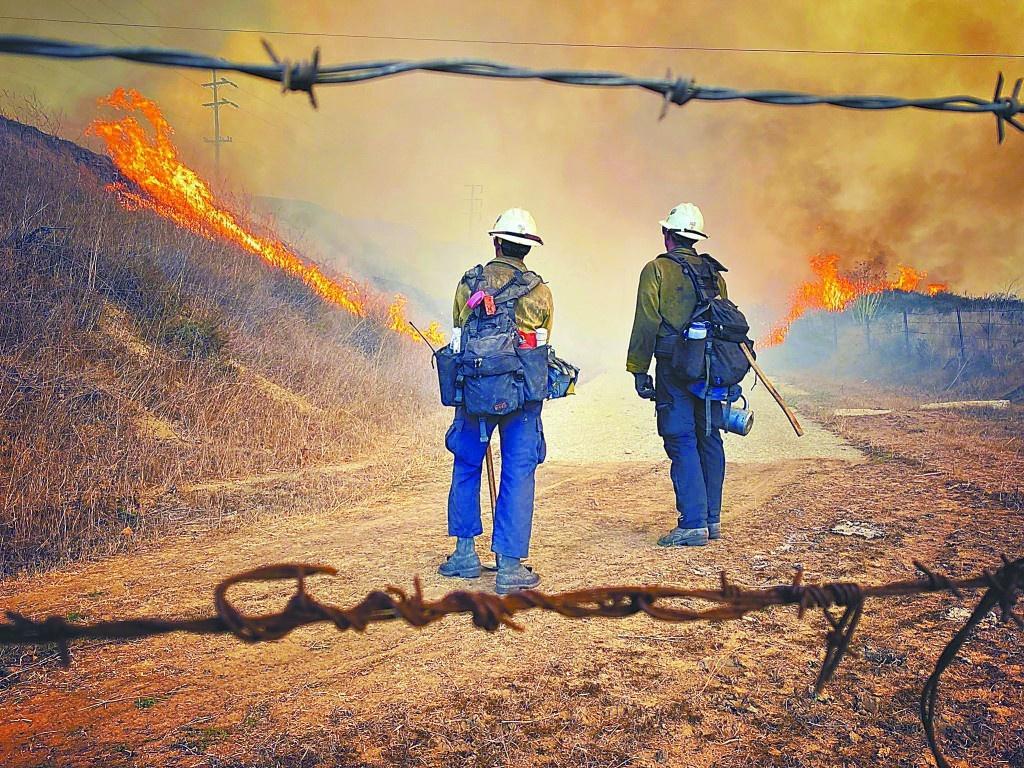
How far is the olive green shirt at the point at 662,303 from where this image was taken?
18.1ft

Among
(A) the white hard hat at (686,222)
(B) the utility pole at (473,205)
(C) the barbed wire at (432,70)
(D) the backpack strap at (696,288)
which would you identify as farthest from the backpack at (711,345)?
(B) the utility pole at (473,205)

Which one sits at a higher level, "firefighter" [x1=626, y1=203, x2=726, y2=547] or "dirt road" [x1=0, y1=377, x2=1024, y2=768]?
"firefighter" [x1=626, y1=203, x2=726, y2=547]

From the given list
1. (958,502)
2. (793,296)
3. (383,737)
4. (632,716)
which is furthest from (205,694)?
(793,296)

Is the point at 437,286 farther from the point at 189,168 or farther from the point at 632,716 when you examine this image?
the point at 632,716

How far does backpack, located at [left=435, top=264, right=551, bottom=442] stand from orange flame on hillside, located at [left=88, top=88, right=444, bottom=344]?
10707mm

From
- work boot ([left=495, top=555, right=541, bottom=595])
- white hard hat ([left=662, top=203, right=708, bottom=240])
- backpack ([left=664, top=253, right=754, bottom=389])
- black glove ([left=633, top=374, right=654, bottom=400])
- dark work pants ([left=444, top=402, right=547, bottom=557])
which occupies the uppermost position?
white hard hat ([left=662, top=203, right=708, bottom=240])

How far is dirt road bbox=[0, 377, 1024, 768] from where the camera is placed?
2.76 meters

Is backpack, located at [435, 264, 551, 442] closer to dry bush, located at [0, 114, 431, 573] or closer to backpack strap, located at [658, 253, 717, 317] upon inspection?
backpack strap, located at [658, 253, 717, 317]

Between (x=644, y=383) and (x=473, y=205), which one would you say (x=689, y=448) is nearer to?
(x=644, y=383)

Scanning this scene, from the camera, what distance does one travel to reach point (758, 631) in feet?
12.4

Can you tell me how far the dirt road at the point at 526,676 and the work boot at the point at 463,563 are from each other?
0.49ft

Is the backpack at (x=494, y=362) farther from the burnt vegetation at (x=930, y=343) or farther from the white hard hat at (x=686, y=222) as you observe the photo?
the burnt vegetation at (x=930, y=343)

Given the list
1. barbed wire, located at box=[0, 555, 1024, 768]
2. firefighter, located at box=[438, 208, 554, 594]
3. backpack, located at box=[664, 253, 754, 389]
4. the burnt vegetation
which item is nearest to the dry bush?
firefighter, located at box=[438, 208, 554, 594]

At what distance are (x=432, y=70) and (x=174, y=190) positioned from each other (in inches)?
617
